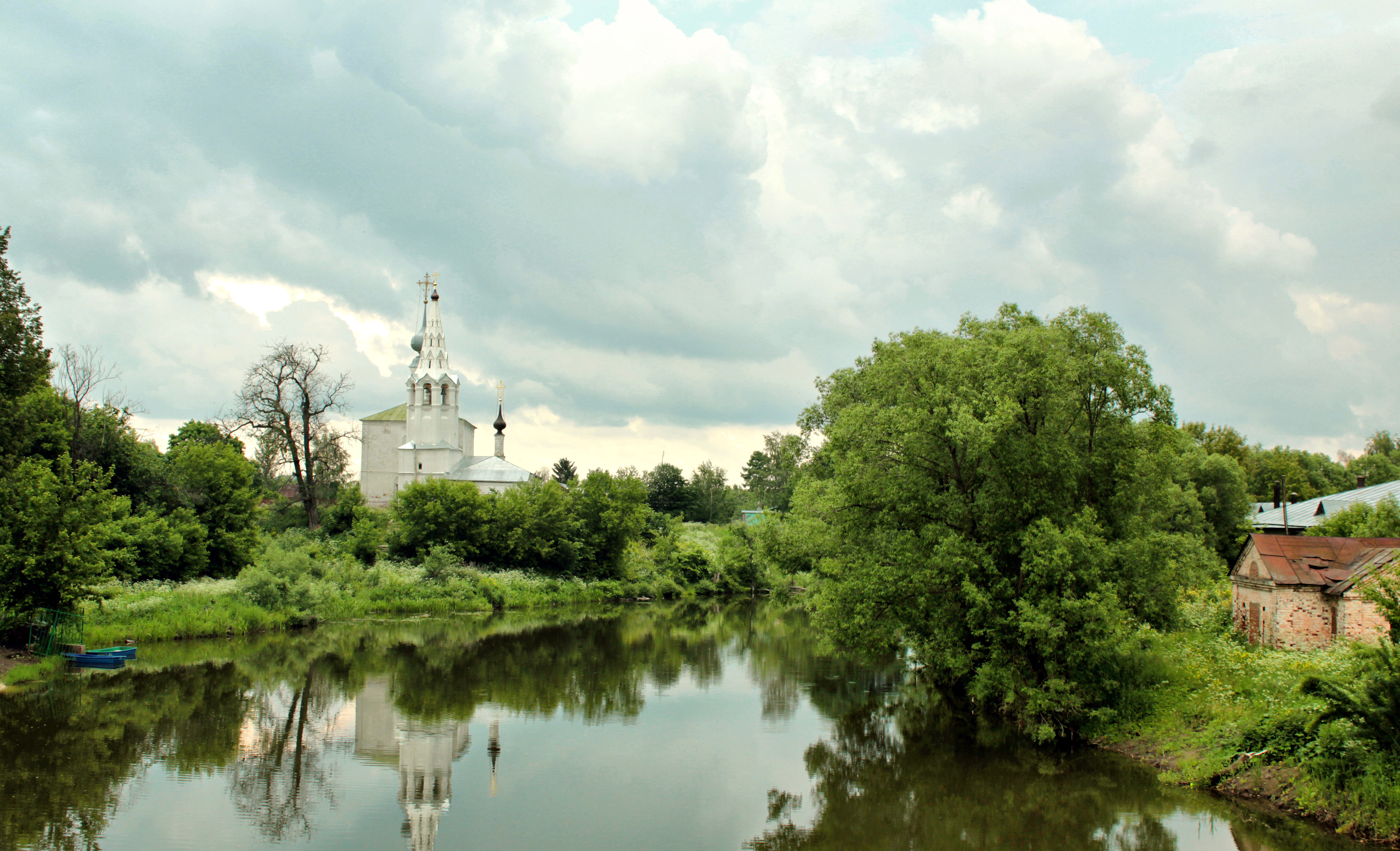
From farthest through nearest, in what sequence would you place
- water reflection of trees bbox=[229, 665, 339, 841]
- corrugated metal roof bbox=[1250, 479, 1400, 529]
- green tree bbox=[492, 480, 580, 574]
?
green tree bbox=[492, 480, 580, 574] < corrugated metal roof bbox=[1250, 479, 1400, 529] < water reflection of trees bbox=[229, 665, 339, 841]

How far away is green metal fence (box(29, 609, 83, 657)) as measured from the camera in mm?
21953

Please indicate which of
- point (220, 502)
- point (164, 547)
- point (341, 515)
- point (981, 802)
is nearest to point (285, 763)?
point (981, 802)

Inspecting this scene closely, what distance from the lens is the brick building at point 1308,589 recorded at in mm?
17875

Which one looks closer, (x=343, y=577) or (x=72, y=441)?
(x=72, y=441)

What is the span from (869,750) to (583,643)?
57.5 feet

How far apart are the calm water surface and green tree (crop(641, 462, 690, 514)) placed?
61.5 metres

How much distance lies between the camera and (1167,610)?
17406mm

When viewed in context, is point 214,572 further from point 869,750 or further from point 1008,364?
point 1008,364

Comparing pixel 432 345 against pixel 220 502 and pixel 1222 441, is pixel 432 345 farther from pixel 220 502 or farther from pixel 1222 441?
pixel 1222 441

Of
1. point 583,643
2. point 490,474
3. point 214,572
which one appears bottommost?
point 583,643

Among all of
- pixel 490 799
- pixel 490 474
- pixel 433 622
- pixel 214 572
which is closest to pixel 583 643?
pixel 433 622

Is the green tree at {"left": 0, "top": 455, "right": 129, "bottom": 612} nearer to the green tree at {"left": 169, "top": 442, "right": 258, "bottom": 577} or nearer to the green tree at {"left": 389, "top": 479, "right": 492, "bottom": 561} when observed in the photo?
the green tree at {"left": 169, "top": 442, "right": 258, "bottom": 577}

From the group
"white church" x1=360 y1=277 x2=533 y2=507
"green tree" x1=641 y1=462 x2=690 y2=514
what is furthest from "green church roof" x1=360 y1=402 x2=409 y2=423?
"green tree" x1=641 y1=462 x2=690 y2=514

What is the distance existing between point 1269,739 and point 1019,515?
547 centimetres
